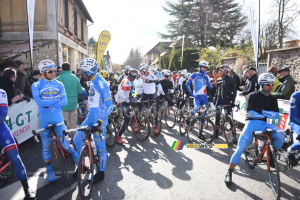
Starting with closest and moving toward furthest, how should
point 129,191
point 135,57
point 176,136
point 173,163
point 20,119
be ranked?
point 129,191
point 173,163
point 20,119
point 176,136
point 135,57

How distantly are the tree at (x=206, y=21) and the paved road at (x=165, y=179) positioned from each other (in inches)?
1110

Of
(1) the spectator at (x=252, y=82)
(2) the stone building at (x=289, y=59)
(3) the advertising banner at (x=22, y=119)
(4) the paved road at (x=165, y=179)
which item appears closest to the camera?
(4) the paved road at (x=165, y=179)

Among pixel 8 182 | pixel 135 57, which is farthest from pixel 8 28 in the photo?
pixel 135 57

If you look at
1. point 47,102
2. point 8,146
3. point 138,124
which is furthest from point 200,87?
point 8,146

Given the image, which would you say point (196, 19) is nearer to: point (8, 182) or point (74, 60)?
A: point (74, 60)

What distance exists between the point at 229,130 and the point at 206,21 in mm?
28361

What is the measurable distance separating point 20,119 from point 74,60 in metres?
16.4

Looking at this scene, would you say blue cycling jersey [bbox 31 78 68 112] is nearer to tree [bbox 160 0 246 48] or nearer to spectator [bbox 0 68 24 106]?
spectator [bbox 0 68 24 106]

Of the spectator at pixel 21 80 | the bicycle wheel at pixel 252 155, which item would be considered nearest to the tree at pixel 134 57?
the spectator at pixel 21 80

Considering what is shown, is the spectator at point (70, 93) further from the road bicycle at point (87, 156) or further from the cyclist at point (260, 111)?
the cyclist at point (260, 111)

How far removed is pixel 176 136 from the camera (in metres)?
7.21

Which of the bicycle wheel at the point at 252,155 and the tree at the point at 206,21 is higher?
the tree at the point at 206,21

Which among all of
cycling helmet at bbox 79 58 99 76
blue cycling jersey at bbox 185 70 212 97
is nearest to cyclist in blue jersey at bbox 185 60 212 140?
blue cycling jersey at bbox 185 70 212 97

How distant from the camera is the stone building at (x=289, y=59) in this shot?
923 centimetres
